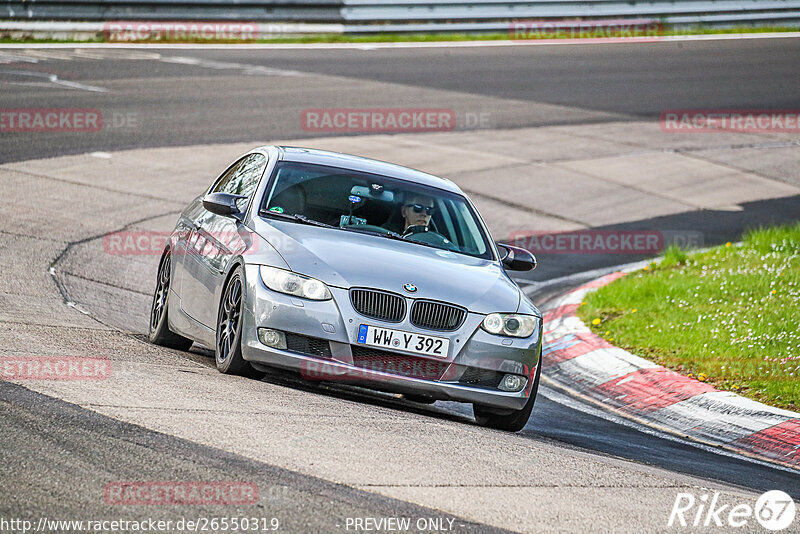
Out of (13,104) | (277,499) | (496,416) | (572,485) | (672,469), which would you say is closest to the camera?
(277,499)

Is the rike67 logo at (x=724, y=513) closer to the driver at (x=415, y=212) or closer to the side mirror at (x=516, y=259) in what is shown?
the side mirror at (x=516, y=259)

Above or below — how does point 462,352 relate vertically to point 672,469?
above

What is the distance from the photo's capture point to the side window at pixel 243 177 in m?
8.75

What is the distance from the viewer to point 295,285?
729 centimetres

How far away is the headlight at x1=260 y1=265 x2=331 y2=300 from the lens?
285 inches

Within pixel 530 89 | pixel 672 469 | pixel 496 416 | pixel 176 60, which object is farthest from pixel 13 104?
pixel 672 469

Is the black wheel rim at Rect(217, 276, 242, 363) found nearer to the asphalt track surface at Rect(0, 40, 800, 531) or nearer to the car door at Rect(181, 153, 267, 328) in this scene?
the car door at Rect(181, 153, 267, 328)

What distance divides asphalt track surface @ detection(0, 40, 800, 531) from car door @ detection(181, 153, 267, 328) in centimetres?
82

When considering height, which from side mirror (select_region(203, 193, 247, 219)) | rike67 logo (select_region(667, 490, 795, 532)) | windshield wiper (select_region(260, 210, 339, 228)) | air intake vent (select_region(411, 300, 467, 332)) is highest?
side mirror (select_region(203, 193, 247, 219))

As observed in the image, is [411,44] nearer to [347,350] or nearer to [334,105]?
[334,105]

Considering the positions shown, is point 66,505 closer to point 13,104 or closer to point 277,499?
point 277,499

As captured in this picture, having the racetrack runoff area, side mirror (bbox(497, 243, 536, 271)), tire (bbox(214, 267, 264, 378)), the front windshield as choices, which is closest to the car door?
tire (bbox(214, 267, 264, 378))

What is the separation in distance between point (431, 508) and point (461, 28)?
90.8 feet

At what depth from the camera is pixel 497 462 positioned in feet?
20.2
